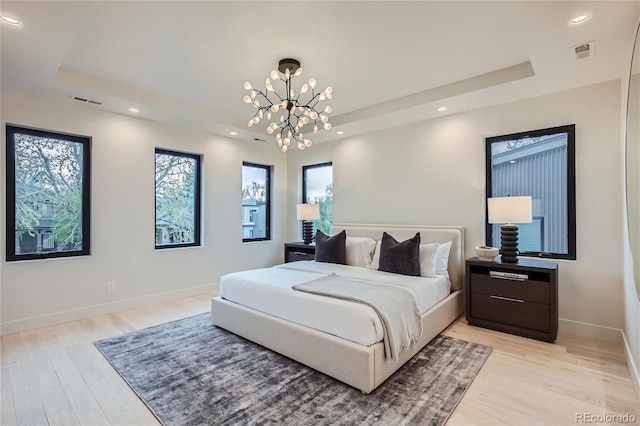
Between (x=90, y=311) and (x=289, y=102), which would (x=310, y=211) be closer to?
(x=289, y=102)

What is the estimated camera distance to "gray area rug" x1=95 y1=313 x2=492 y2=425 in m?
1.95

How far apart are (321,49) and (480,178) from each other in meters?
2.50

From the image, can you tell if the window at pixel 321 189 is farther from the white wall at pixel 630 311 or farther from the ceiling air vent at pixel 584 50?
the white wall at pixel 630 311

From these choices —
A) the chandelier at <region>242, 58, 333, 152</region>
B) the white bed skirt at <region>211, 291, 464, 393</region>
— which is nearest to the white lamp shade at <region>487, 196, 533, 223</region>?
the white bed skirt at <region>211, 291, 464, 393</region>

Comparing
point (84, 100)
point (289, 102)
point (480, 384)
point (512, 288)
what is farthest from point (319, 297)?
point (84, 100)

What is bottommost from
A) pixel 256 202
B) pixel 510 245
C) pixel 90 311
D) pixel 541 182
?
pixel 90 311

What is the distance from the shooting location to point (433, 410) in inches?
78.4

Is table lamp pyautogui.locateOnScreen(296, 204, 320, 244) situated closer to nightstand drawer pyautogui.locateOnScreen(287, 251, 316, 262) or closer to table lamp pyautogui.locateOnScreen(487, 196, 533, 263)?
nightstand drawer pyautogui.locateOnScreen(287, 251, 316, 262)

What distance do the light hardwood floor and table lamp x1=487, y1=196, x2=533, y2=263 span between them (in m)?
0.86

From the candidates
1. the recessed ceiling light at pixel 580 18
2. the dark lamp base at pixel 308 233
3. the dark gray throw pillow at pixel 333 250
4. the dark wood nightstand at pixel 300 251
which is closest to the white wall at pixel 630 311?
the recessed ceiling light at pixel 580 18

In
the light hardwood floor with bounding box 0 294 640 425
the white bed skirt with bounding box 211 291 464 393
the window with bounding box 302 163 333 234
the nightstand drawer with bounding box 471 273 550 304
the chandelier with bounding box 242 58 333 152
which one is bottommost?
the light hardwood floor with bounding box 0 294 640 425

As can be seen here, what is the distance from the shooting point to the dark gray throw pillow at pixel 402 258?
11.5ft

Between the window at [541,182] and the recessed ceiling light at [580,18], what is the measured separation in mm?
1525

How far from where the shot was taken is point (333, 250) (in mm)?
4336
